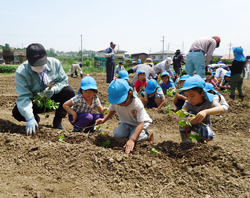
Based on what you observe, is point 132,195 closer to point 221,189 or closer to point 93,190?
point 93,190

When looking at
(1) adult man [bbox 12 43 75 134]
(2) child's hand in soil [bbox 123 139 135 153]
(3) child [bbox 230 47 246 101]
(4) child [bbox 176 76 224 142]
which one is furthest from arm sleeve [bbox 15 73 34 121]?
(3) child [bbox 230 47 246 101]

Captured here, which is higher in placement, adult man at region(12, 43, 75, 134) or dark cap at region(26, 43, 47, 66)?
dark cap at region(26, 43, 47, 66)

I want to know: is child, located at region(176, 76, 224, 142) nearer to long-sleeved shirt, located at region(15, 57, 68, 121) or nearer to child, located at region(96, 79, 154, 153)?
child, located at region(96, 79, 154, 153)

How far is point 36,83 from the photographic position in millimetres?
3328

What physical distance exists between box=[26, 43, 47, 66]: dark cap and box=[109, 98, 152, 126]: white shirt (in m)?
1.23

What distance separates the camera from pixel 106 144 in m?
2.88

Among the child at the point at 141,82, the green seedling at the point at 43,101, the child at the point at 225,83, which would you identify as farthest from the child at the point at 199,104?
the child at the point at 225,83

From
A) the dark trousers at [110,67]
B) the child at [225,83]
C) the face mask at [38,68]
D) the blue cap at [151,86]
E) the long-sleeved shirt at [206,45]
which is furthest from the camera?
the dark trousers at [110,67]

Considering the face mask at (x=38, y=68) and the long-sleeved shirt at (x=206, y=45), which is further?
the long-sleeved shirt at (x=206, y=45)

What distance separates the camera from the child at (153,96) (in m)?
4.89

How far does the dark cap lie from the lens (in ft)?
10.1

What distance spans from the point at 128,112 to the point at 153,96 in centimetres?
241

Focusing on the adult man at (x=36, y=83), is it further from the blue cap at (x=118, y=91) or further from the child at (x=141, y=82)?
the child at (x=141, y=82)

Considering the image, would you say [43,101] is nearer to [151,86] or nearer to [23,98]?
[23,98]
